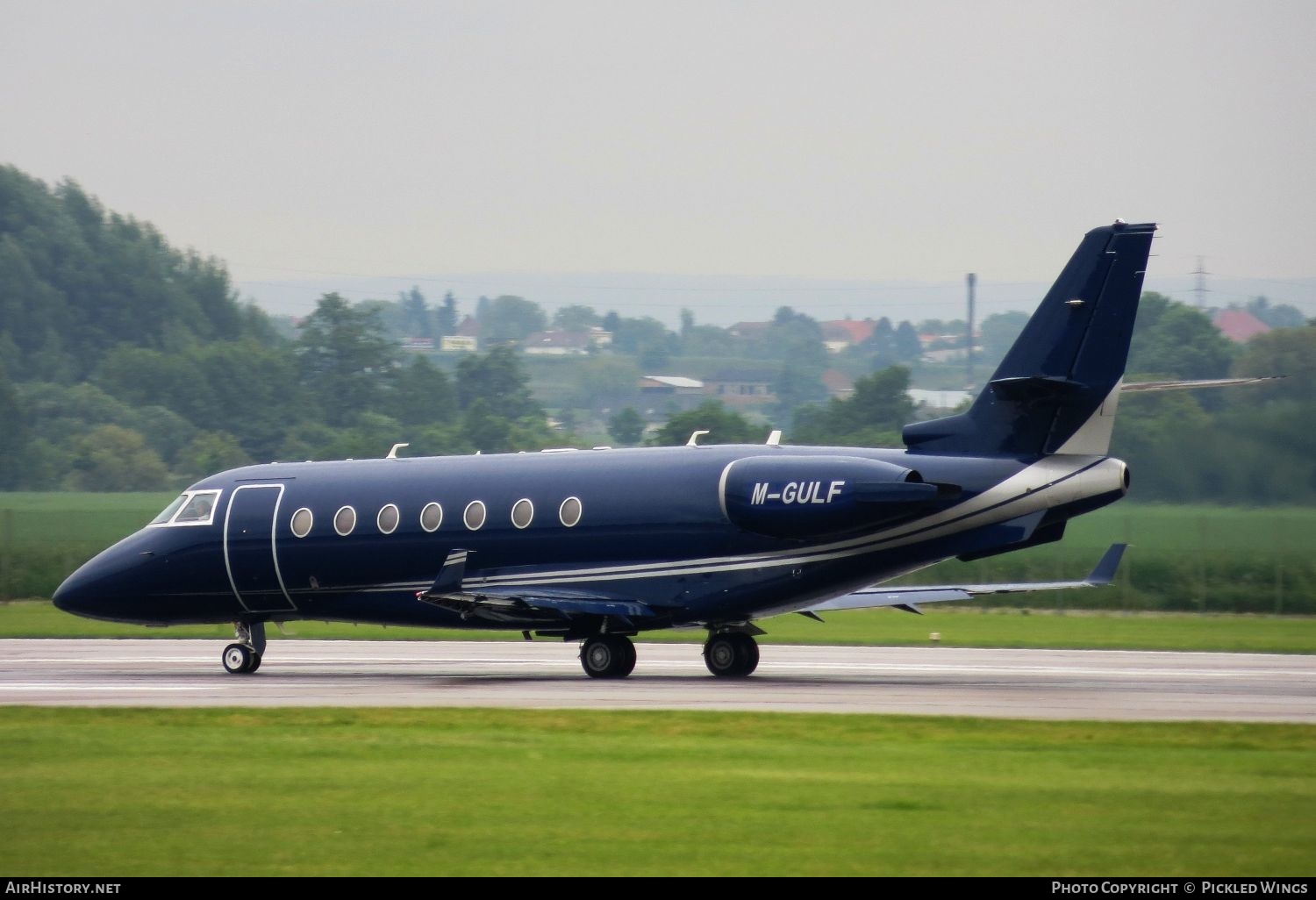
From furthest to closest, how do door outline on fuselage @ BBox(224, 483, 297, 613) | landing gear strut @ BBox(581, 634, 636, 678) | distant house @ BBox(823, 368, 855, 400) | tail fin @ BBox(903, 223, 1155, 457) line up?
distant house @ BBox(823, 368, 855, 400) < door outline on fuselage @ BBox(224, 483, 297, 613) < landing gear strut @ BBox(581, 634, 636, 678) < tail fin @ BBox(903, 223, 1155, 457)

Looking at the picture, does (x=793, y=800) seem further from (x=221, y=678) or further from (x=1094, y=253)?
(x=221, y=678)

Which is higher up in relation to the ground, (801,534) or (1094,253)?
(1094,253)

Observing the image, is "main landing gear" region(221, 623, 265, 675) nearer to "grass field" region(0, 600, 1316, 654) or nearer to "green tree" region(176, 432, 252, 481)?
"grass field" region(0, 600, 1316, 654)

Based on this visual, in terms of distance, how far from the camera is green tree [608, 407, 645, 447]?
88.2 meters

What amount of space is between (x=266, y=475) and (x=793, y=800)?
18107mm

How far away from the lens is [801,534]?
25.3 meters

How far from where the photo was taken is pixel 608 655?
27.0m

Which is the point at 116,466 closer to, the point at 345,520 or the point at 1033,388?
the point at 345,520

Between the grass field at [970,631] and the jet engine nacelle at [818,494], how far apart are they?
11138 mm

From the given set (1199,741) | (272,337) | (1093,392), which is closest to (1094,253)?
(1093,392)

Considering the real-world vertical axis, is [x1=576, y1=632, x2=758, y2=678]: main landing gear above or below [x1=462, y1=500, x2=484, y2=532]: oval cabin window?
below

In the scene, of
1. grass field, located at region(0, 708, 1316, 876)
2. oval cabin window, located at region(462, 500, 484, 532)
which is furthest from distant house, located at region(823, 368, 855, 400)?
grass field, located at region(0, 708, 1316, 876)

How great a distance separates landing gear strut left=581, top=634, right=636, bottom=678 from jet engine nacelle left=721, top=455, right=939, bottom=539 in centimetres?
293

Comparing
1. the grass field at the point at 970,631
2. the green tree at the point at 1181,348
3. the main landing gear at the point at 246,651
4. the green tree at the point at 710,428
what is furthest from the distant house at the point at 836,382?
the main landing gear at the point at 246,651
